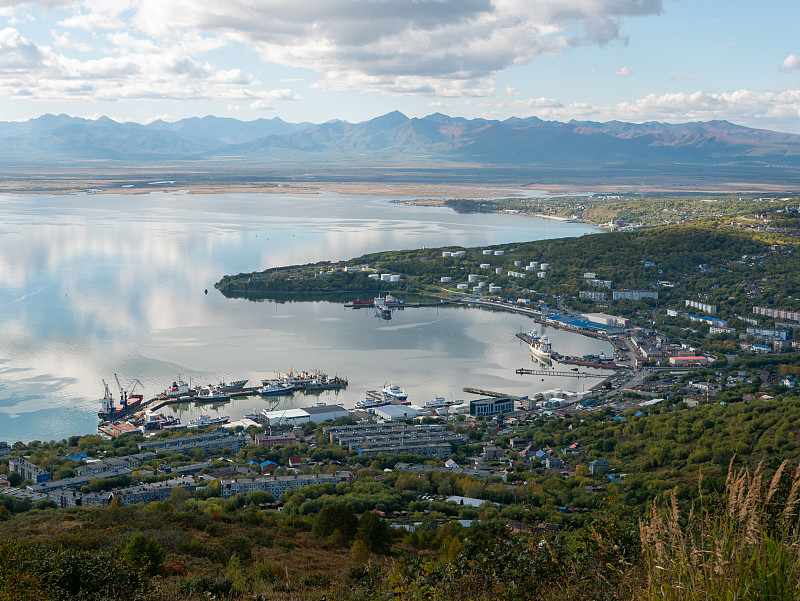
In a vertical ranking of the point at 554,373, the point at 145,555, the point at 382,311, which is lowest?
the point at 554,373

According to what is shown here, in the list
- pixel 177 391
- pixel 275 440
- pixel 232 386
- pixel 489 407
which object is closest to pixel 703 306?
pixel 489 407

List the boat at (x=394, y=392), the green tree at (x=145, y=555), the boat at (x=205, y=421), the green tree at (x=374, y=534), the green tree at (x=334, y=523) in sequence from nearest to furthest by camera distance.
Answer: the green tree at (x=145, y=555), the green tree at (x=374, y=534), the green tree at (x=334, y=523), the boat at (x=205, y=421), the boat at (x=394, y=392)

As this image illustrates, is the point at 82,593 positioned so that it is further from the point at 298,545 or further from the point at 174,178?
the point at 174,178

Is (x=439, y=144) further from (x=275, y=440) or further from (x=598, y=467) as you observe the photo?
(x=598, y=467)

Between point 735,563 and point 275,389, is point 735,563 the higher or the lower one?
the higher one

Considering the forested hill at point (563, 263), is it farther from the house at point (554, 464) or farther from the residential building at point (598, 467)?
the residential building at point (598, 467)

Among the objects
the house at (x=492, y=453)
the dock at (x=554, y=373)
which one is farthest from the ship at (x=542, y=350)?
the house at (x=492, y=453)
